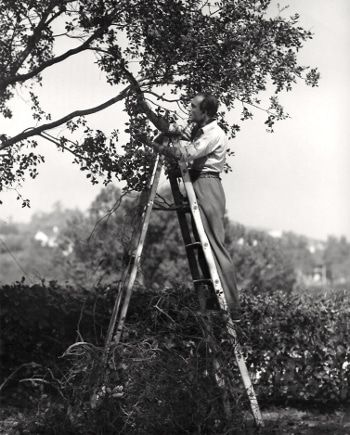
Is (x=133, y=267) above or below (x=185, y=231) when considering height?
below

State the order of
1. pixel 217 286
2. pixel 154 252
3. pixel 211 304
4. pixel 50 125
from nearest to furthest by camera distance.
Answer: pixel 217 286 → pixel 211 304 → pixel 50 125 → pixel 154 252

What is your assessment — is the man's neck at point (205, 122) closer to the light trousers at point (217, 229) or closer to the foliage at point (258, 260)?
the light trousers at point (217, 229)

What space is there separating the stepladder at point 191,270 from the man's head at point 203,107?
0.45 metres

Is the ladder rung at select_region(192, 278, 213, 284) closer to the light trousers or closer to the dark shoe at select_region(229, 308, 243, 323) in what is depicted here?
the light trousers

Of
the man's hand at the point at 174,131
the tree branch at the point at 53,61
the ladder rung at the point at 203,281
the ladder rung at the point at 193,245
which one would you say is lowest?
the ladder rung at the point at 203,281

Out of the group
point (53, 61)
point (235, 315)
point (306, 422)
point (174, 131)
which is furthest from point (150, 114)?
point (306, 422)

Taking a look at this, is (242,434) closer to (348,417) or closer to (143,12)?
(348,417)

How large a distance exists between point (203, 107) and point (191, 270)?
134cm

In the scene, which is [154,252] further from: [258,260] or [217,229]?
[217,229]

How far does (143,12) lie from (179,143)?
4.08 feet

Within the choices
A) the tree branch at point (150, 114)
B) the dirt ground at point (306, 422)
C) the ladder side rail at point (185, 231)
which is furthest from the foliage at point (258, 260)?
the ladder side rail at point (185, 231)

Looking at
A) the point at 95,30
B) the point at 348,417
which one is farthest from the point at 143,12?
the point at 348,417

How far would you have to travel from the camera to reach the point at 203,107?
5941 millimetres

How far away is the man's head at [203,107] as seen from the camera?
593 centimetres
